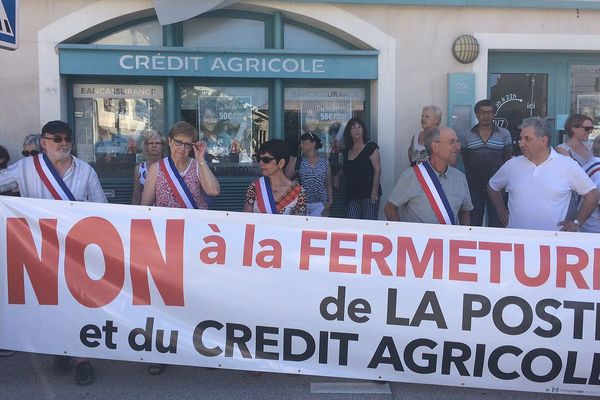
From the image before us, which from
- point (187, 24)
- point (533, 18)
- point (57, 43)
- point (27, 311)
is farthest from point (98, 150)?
point (533, 18)

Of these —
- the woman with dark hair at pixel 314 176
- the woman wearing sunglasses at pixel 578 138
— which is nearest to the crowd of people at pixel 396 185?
the woman wearing sunglasses at pixel 578 138

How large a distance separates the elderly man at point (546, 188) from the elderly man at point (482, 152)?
160 cm

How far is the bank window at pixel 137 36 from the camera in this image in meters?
7.24

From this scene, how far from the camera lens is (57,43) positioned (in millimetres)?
6863

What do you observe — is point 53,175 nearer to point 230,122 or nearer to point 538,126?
point 230,122

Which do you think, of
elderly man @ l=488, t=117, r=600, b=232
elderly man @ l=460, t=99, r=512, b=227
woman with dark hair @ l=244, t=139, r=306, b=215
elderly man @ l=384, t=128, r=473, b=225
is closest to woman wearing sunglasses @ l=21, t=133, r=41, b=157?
woman with dark hair @ l=244, t=139, r=306, b=215

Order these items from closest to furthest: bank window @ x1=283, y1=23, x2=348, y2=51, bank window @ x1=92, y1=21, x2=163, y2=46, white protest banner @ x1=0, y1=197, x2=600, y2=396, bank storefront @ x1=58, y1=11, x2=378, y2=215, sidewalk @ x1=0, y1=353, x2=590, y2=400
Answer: white protest banner @ x1=0, y1=197, x2=600, y2=396 < sidewalk @ x1=0, y1=353, x2=590, y2=400 < bank storefront @ x1=58, y1=11, x2=378, y2=215 < bank window @ x1=92, y1=21, x2=163, y2=46 < bank window @ x1=283, y1=23, x2=348, y2=51

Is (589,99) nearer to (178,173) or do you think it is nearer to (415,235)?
(415,235)

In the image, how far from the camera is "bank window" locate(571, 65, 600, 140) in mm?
7723

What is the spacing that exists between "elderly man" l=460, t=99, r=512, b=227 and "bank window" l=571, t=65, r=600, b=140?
1816 mm

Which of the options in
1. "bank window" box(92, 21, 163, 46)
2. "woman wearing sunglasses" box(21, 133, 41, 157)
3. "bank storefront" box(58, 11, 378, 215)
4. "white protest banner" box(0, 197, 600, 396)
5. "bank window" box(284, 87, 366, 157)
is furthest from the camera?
"bank window" box(284, 87, 366, 157)

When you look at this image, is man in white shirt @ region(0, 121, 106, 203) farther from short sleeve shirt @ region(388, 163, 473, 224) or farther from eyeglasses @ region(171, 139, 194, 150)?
short sleeve shirt @ region(388, 163, 473, 224)

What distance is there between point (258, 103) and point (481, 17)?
2743 mm

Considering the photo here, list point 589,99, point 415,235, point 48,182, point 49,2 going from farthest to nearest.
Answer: point 589,99 → point 49,2 → point 48,182 → point 415,235
